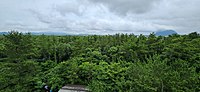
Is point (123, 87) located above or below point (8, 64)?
below

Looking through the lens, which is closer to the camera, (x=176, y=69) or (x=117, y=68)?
(x=176, y=69)

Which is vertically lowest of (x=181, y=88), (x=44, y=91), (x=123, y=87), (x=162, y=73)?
(x=44, y=91)

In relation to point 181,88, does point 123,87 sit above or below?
below

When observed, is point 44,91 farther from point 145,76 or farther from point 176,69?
point 176,69

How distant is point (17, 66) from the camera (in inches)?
629

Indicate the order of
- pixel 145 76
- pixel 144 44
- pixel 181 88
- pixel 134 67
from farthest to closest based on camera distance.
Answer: pixel 144 44 < pixel 134 67 < pixel 145 76 < pixel 181 88

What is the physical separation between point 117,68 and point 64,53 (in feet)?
32.4

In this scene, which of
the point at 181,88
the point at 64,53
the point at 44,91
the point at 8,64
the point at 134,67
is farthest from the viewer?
the point at 64,53

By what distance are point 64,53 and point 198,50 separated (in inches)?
600

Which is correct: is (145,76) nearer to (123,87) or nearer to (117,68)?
(123,87)

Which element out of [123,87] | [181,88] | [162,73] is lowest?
[123,87]

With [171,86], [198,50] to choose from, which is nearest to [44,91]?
[171,86]

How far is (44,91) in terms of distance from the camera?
60.4ft

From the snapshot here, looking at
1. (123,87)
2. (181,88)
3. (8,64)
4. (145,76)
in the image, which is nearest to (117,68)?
(123,87)
